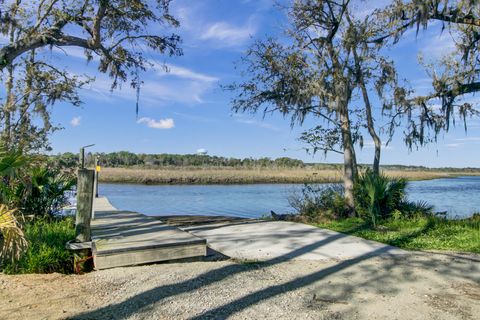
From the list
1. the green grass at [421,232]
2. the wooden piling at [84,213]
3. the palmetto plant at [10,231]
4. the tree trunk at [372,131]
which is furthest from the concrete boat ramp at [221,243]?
the tree trunk at [372,131]

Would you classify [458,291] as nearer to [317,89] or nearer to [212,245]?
[212,245]

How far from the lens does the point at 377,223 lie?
9.98m

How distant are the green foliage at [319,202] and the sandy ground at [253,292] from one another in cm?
541

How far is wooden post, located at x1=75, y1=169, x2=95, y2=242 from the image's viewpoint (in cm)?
602

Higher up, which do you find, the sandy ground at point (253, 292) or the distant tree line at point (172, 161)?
the distant tree line at point (172, 161)

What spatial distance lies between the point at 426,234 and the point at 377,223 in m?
1.61

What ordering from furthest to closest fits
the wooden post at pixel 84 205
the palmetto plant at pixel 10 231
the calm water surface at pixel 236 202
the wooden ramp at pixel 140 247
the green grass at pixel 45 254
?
the calm water surface at pixel 236 202 < the wooden post at pixel 84 205 < the wooden ramp at pixel 140 247 < the green grass at pixel 45 254 < the palmetto plant at pixel 10 231

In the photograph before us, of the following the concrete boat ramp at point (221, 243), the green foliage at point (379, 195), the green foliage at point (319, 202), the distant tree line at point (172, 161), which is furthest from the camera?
the distant tree line at point (172, 161)

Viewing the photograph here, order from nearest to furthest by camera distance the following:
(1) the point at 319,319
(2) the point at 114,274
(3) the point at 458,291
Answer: (1) the point at 319,319 → (3) the point at 458,291 → (2) the point at 114,274

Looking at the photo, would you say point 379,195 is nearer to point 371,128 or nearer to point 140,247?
point 371,128

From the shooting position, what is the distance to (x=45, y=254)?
548cm

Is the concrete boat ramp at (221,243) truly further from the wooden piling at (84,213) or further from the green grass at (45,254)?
the green grass at (45,254)

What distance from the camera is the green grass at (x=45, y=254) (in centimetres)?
530

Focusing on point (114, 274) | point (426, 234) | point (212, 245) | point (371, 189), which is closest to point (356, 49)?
point (371, 189)
